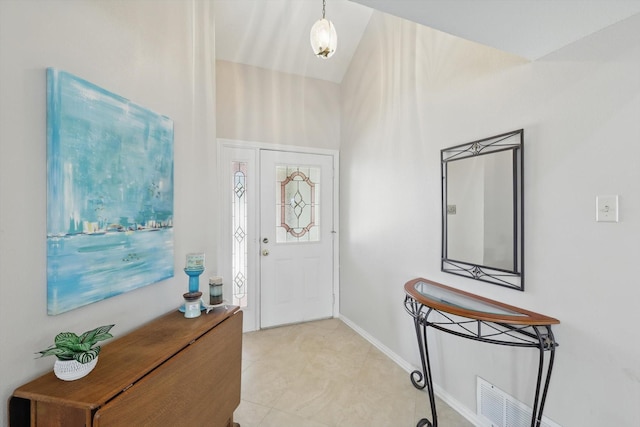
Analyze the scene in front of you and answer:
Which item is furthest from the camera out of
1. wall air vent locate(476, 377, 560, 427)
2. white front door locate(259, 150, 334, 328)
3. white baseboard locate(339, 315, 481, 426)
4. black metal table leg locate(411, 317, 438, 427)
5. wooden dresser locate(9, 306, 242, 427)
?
white front door locate(259, 150, 334, 328)

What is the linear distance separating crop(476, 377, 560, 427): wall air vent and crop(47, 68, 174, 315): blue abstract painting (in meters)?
2.04

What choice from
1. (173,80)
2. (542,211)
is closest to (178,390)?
(173,80)

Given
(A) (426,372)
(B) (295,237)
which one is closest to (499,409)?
(A) (426,372)

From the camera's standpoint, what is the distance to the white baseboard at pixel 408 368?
187cm

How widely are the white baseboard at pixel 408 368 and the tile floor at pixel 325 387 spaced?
0.04m

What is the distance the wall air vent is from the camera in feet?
5.06

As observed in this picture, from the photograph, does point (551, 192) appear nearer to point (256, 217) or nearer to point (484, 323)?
point (484, 323)

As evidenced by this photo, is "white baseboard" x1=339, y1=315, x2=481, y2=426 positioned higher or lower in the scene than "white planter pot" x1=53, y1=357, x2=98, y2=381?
lower

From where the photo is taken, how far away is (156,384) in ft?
3.58

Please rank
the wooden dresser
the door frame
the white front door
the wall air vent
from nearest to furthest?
the wooden dresser
the wall air vent
the door frame
the white front door

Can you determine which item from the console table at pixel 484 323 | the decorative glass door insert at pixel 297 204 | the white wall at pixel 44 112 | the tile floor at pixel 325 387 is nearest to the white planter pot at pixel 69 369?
the white wall at pixel 44 112

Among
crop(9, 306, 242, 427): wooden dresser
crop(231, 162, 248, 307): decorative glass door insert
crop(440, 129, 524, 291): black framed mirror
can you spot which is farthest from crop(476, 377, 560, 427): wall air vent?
crop(231, 162, 248, 307): decorative glass door insert

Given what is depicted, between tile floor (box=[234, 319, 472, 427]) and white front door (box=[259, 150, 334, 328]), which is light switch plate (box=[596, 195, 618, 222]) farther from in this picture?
white front door (box=[259, 150, 334, 328])

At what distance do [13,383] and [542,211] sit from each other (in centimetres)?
231
